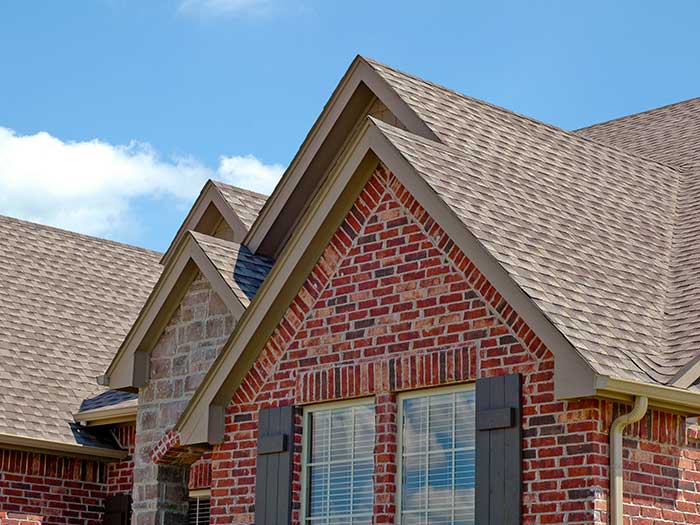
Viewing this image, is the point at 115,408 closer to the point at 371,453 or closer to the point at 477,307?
the point at 371,453

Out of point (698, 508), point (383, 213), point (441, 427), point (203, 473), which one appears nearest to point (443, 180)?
point (383, 213)

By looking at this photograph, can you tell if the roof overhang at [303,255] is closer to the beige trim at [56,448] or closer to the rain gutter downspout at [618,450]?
the rain gutter downspout at [618,450]

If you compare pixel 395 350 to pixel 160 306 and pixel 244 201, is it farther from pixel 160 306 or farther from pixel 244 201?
pixel 244 201

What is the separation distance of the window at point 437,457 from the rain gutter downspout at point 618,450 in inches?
49.5

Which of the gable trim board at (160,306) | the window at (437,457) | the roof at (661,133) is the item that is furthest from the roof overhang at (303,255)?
the roof at (661,133)

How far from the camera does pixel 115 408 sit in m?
17.9

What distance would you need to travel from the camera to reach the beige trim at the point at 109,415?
17625mm

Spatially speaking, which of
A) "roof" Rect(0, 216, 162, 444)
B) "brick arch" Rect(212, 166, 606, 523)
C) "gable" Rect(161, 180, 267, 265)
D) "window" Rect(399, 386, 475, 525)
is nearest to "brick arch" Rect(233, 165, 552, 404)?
"brick arch" Rect(212, 166, 606, 523)

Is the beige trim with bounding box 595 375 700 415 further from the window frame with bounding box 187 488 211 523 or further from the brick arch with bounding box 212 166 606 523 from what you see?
the window frame with bounding box 187 488 211 523

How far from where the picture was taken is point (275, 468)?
12461 mm

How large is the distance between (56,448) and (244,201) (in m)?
4.03

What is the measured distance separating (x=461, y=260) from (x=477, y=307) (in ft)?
1.53

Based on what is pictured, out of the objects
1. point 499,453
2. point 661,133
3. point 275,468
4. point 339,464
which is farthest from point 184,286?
point 661,133

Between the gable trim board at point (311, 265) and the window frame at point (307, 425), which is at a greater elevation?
the gable trim board at point (311, 265)
